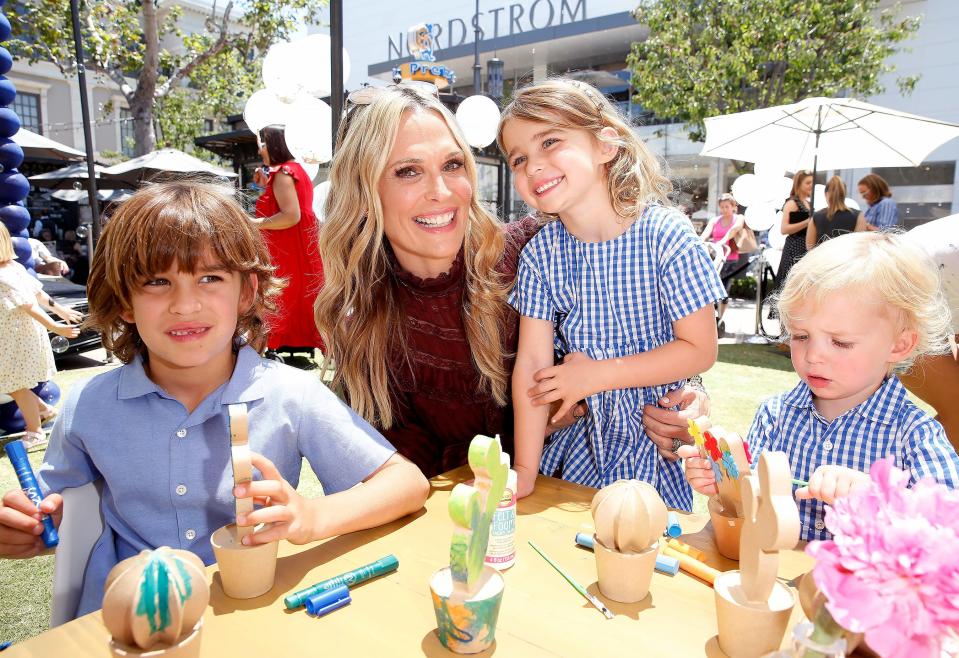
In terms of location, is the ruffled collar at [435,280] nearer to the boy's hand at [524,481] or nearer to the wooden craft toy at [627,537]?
the boy's hand at [524,481]

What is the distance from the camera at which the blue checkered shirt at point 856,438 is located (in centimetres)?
127

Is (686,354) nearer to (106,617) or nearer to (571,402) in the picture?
(571,402)

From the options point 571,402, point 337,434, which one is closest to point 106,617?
point 337,434

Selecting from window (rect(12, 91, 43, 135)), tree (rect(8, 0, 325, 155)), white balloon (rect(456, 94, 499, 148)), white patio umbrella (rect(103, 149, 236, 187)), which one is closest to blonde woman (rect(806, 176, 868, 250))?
white balloon (rect(456, 94, 499, 148))

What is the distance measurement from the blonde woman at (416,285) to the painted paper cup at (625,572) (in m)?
0.89

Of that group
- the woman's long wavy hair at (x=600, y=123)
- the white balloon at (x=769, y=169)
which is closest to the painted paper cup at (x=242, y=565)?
the woman's long wavy hair at (x=600, y=123)

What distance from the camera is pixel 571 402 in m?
1.59

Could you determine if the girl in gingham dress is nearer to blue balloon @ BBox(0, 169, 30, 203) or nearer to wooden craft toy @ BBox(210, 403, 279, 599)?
wooden craft toy @ BBox(210, 403, 279, 599)

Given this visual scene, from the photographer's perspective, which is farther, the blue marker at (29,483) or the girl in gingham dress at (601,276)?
the girl in gingham dress at (601,276)

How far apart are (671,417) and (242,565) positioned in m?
1.15

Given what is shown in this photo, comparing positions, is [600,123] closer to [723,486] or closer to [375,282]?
[375,282]

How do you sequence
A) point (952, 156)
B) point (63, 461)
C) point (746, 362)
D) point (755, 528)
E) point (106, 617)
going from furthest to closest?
point (952, 156) < point (746, 362) < point (63, 461) < point (755, 528) < point (106, 617)

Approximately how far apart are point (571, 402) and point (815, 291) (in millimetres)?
610

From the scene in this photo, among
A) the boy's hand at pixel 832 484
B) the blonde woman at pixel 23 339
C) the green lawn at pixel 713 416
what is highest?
the boy's hand at pixel 832 484
